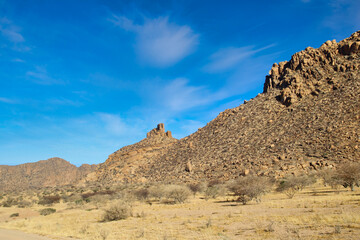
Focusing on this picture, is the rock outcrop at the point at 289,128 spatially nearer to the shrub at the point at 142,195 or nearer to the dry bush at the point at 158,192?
the shrub at the point at 142,195

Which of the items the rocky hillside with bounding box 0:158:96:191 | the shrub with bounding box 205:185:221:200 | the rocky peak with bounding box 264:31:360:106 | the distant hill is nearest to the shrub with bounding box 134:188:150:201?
the shrub with bounding box 205:185:221:200

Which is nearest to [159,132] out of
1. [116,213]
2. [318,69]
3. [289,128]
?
[289,128]

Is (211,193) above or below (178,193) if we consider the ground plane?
below

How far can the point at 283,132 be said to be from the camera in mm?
54625

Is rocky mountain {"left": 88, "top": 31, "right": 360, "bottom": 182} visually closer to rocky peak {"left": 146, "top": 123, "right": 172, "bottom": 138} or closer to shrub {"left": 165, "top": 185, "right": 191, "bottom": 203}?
shrub {"left": 165, "top": 185, "right": 191, "bottom": 203}

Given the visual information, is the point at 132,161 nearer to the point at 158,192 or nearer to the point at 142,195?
the point at 142,195

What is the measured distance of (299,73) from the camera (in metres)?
69.8

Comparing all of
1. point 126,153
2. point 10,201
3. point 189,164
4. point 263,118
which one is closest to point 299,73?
point 263,118

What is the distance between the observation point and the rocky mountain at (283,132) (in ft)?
151

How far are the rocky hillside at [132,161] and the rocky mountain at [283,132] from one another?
1.41 ft

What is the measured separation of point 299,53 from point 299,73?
31.2 feet

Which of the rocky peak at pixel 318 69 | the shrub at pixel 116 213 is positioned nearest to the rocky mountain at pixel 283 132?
the rocky peak at pixel 318 69

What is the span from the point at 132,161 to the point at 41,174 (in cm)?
7486

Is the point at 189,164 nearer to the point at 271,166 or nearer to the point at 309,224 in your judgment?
the point at 271,166
